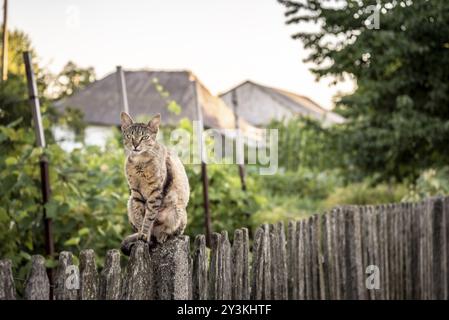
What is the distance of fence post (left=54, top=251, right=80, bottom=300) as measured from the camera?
2599mm

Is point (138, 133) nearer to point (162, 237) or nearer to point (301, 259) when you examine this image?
point (162, 237)

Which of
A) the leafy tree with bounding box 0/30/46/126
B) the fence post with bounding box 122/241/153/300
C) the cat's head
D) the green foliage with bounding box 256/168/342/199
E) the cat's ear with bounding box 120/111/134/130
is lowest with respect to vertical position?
the green foliage with bounding box 256/168/342/199

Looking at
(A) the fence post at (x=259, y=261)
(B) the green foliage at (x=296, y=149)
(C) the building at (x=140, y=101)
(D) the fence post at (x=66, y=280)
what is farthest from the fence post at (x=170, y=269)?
(B) the green foliage at (x=296, y=149)

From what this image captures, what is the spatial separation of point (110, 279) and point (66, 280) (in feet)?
0.70

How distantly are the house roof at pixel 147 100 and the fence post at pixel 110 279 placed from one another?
15.9m

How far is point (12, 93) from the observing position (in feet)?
17.9

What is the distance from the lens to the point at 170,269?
295 cm

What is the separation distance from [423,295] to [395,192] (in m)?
6.35

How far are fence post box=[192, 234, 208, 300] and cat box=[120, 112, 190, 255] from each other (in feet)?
2.02

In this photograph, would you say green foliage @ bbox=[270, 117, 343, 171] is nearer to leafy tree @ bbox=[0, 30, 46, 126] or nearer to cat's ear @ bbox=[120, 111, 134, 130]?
leafy tree @ bbox=[0, 30, 46, 126]

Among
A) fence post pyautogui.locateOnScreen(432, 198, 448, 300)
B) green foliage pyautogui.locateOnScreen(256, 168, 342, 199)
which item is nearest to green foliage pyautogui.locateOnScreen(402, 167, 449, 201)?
fence post pyautogui.locateOnScreen(432, 198, 448, 300)

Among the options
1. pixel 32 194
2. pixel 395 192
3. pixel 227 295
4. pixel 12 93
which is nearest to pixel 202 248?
pixel 227 295

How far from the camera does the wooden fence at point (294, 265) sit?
2756 mm

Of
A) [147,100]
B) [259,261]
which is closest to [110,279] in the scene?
[259,261]
